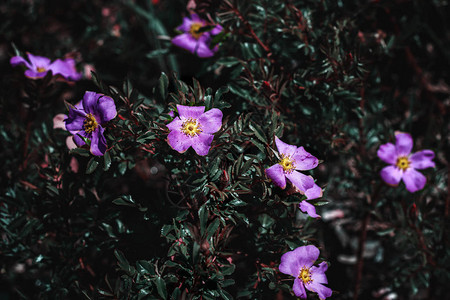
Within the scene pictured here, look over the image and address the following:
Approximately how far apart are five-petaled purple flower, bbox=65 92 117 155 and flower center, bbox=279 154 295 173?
460 millimetres

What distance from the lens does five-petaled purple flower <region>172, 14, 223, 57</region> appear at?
1.55 meters

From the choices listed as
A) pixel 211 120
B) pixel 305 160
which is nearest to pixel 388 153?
pixel 305 160

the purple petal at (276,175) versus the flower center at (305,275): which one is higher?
the purple petal at (276,175)

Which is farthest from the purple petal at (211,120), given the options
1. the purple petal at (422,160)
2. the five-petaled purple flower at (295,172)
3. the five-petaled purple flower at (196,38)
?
the purple petal at (422,160)

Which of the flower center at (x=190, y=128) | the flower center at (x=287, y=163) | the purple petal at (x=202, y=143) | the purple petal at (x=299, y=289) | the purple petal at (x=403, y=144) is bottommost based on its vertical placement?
the purple petal at (x=299, y=289)

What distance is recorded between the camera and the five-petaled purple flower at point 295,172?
1.02m

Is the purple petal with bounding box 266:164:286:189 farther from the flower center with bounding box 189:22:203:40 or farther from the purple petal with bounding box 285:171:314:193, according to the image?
the flower center with bounding box 189:22:203:40

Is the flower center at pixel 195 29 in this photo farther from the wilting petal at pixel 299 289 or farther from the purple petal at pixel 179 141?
the wilting petal at pixel 299 289

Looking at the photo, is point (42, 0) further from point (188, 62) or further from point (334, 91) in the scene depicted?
point (334, 91)

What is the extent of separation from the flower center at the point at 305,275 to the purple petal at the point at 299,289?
0.02m

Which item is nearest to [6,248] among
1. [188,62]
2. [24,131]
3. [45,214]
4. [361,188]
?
[45,214]

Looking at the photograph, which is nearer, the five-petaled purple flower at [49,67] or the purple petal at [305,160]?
the purple petal at [305,160]

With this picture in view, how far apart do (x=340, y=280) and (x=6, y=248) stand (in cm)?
135

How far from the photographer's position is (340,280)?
70.2 inches
